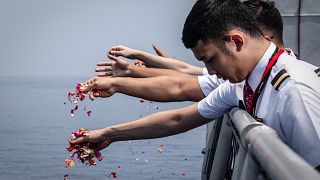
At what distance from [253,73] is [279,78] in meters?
0.38

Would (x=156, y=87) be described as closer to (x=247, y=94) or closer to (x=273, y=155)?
(x=247, y=94)

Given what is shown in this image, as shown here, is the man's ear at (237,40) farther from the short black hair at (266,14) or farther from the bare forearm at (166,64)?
the bare forearm at (166,64)

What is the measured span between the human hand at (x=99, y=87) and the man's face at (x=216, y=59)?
2385 mm

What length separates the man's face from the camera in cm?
426

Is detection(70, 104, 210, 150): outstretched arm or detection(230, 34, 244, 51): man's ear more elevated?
detection(230, 34, 244, 51): man's ear

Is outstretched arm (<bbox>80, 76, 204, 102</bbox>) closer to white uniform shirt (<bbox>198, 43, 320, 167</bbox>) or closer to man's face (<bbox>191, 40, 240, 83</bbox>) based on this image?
man's face (<bbox>191, 40, 240, 83</bbox>)

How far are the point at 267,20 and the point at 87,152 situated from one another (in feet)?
6.34

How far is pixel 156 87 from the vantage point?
21.8 feet

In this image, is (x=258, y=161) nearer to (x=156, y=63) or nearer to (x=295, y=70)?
(x=295, y=70)

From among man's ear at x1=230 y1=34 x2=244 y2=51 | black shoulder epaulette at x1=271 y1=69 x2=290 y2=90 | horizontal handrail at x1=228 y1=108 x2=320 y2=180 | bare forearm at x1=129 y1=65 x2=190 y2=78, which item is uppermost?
man's ear at x1=230 y1=34 x2=244 y2=51

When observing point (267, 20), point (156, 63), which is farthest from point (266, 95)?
point (156, 63)

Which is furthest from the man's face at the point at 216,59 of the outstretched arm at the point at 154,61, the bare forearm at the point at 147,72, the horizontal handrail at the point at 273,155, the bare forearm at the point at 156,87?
the outstretched arm at the point at 154,61

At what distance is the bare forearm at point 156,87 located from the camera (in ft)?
21.4

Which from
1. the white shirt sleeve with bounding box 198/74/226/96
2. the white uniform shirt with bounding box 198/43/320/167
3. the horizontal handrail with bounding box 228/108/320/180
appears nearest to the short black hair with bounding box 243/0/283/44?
the white shirt sleeve with bounding box 198/74/226/96
